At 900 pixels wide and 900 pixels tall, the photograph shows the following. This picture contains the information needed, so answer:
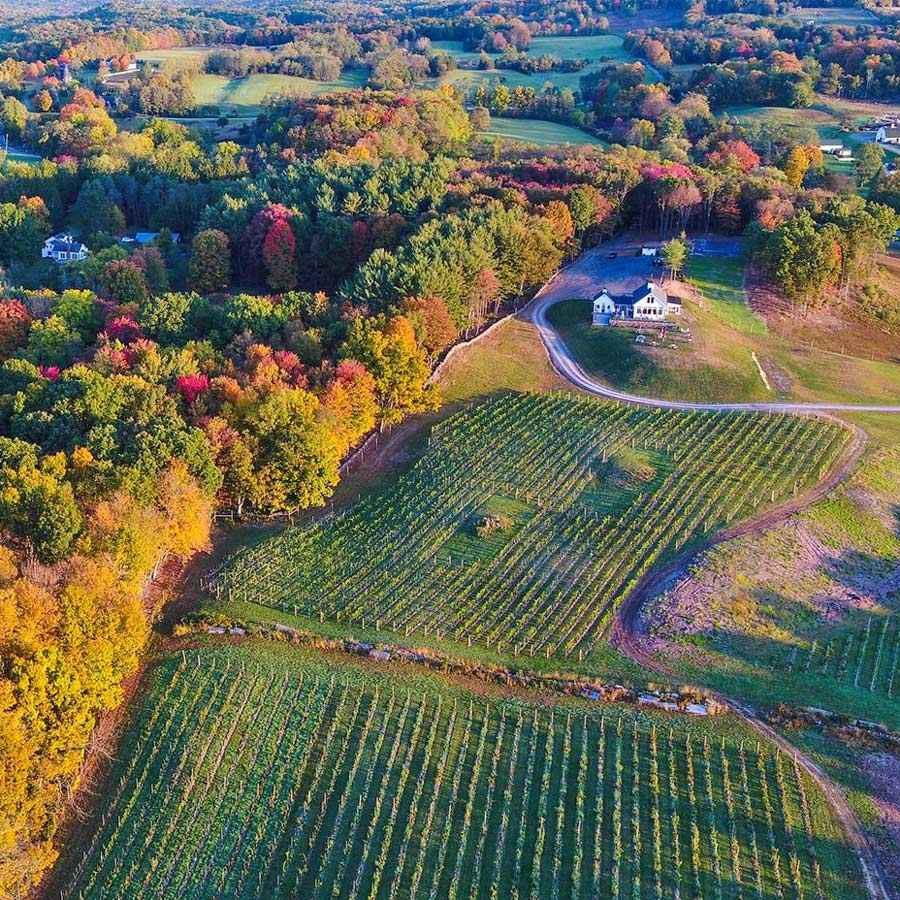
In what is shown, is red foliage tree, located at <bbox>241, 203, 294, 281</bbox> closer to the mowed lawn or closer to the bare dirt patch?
the bare dirt patch

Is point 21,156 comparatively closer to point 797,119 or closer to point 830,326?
point 797,119

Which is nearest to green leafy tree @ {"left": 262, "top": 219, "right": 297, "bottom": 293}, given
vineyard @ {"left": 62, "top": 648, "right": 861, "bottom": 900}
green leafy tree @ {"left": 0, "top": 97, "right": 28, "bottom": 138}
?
vineyard @ {"left": 62, "top": 648, "right": 861, "bottom": 900}

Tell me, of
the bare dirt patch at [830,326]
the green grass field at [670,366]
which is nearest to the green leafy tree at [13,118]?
the green grass field at [670,366]

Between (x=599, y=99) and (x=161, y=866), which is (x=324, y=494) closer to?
(x=161, y=866)

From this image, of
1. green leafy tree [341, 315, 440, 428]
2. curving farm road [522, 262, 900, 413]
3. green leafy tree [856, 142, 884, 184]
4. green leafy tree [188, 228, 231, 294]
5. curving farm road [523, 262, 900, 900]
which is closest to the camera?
curving farm road [523, 262, 900, 900]

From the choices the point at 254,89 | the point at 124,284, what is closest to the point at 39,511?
the point at 124,284

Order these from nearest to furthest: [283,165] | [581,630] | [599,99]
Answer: [581,630], [283,165], [599,99]

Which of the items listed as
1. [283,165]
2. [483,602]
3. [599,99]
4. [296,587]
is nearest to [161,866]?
[296,587]
